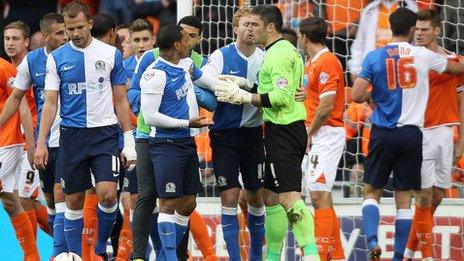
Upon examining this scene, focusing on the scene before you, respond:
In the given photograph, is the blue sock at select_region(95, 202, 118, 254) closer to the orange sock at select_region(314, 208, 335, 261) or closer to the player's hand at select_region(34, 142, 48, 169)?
the player's hand at select_region(34, 142, 48, 169)

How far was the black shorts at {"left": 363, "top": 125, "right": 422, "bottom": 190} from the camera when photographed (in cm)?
1206

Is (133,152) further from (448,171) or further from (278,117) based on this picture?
(448,171)

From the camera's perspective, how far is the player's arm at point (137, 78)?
11.7 metres

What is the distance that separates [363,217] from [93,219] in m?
2.24

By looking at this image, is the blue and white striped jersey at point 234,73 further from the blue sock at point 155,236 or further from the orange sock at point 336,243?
the blue sock at point 155,236

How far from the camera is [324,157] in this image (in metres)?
12.0

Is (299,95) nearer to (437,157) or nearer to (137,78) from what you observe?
(137,78)

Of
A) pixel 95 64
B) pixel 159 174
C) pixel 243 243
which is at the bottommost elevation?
pixel 243 243

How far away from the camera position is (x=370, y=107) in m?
13.6

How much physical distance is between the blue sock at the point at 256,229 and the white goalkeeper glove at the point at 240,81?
1060mm

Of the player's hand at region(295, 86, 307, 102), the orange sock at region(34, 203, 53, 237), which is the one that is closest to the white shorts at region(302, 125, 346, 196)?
the player's hand at region(295, 86, 307, 102)

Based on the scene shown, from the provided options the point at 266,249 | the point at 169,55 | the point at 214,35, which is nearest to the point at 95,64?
the point at 169,55

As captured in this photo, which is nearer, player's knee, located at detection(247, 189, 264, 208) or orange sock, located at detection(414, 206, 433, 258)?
player's knee, located at detection(247, 189, 264, 208)

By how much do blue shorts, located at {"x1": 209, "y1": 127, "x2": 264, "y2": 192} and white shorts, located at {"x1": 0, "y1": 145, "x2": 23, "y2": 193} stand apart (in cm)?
200
